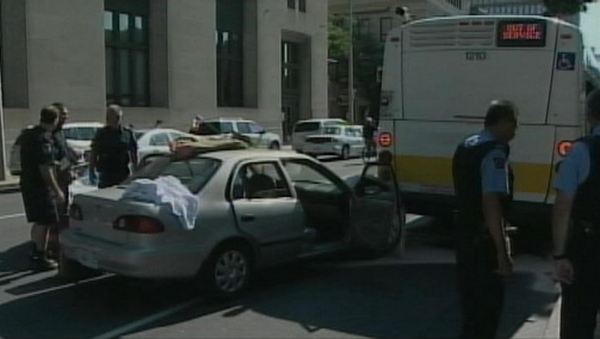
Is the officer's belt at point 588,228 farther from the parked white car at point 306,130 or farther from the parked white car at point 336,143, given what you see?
the parked white car at point 306,130

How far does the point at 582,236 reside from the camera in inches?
157

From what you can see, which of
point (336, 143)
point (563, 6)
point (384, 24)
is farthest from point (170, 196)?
point (384, 24)

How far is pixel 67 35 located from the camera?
28.2m

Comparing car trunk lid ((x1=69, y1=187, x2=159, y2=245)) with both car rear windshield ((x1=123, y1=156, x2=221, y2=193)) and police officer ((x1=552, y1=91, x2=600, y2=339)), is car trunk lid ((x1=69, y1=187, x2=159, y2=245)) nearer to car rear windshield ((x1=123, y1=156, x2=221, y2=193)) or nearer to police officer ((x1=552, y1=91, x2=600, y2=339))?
car rear windshield ((x1=123, y1=156, x2=221, y2=193))

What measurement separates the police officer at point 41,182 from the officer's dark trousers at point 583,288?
5.32 meters

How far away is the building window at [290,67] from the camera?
45406 mm

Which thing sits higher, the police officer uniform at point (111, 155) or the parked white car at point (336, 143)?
the police officer uniform at point (111, 155)

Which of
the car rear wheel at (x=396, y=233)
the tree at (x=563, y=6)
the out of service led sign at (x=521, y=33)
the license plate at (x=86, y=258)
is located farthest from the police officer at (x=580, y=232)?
the tree at (x=563, y=6)

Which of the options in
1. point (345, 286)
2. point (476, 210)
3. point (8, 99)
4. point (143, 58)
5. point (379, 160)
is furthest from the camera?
point (143, 58)

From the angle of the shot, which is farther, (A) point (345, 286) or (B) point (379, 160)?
(B) point (379, 160)

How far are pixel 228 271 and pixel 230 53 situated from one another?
3366 cm

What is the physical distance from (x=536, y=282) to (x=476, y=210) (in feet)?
11.1

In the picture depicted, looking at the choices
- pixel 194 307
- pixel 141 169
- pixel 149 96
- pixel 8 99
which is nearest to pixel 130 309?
pixel 194 307

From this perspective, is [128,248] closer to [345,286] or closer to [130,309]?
[130,309]
